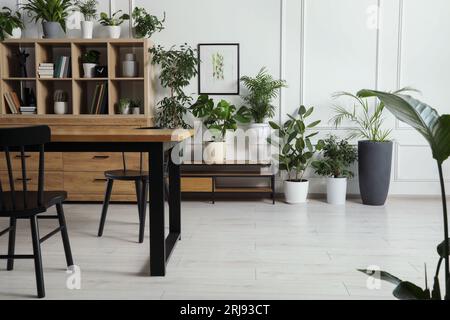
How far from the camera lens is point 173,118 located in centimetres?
543

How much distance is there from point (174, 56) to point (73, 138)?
2.96 metres

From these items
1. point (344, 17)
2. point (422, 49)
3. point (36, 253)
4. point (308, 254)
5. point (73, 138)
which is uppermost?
point (344, 17)

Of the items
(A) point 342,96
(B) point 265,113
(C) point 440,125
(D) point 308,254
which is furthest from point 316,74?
(C) point 440,125

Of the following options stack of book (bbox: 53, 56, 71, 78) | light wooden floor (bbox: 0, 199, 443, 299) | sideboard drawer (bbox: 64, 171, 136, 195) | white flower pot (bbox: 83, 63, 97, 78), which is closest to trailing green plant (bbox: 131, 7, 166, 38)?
white flower pot (bbox: 83, 63, 97, 78)

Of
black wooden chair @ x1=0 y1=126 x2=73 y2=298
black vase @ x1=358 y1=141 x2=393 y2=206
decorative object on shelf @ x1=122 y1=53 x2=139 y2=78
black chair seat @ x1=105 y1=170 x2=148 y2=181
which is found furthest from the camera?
decorative object on shelf @ x1=122 y1=53 x2=139 y2=78

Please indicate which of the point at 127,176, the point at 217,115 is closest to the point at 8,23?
the point at 217,115

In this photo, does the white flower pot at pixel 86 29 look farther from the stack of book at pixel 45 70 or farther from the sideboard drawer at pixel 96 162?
the sideboard drawer at pixel 96 162

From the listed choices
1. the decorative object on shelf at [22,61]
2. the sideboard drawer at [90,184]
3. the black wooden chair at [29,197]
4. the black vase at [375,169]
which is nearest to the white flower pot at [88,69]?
the decorative object on shelf at [22,61]

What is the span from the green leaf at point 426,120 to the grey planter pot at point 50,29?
15.6 ft

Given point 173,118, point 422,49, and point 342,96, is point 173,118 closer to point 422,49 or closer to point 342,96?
point 342,96

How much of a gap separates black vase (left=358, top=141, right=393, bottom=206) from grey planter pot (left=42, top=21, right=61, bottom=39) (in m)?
3.64

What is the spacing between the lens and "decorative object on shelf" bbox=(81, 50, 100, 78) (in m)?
5.29

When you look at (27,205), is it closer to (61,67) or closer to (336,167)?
(61,67)

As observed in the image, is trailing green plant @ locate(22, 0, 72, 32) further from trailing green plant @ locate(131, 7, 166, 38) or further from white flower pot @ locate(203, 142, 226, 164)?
white flower pot @ locate(203, 142, 226, 164)
